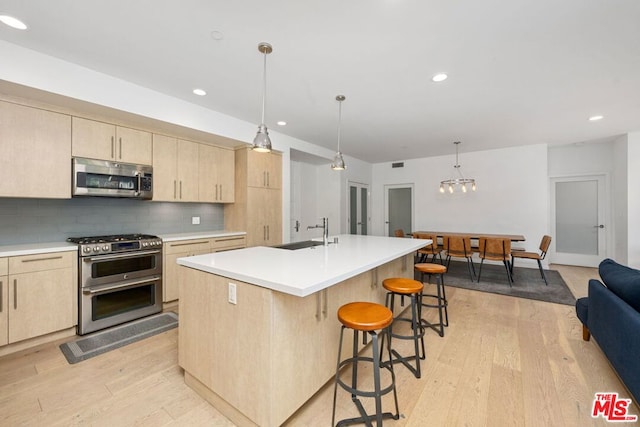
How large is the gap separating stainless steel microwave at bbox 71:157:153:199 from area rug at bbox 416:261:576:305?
182 inches

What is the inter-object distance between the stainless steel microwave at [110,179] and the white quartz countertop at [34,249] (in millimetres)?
545

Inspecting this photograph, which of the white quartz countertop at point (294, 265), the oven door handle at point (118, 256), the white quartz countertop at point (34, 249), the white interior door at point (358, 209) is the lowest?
the oven door handle at point (118, 256)

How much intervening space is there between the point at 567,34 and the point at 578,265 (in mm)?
5871

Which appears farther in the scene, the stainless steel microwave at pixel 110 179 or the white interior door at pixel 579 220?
the white interior door at pixel 579 220

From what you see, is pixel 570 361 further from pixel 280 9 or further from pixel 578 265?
pixel 578 265

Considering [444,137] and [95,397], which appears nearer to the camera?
[95,397]

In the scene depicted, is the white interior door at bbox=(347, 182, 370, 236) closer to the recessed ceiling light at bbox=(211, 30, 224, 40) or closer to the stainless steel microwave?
the stainless steel microwave

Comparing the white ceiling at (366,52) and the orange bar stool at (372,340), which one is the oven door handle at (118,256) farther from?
the orange bar stool at (372,340)

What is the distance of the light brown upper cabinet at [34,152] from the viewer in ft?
7.83

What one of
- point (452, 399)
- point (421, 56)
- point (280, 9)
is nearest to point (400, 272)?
point (452, 399)

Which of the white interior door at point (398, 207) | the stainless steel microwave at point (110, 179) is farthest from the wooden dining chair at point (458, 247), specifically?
the stainless steel microwave at point (110, 179)

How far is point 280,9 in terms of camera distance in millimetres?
1830

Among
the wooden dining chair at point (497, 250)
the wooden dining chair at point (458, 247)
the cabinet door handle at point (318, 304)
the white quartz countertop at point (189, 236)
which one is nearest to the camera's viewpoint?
the cabinet door handle at point (318, 304)

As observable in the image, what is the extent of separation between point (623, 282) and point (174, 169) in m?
4.60
